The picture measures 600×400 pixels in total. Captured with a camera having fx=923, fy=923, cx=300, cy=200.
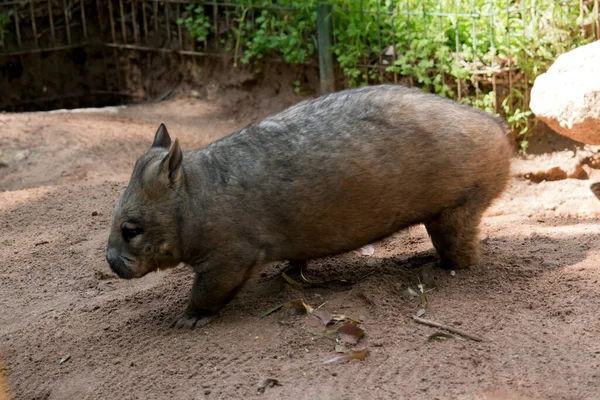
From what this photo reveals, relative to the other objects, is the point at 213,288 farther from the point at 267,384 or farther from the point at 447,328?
the point at 447,328

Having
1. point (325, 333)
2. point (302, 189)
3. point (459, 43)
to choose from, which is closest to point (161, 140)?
point (302, 189)

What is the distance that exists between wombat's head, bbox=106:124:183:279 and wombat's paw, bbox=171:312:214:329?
32 centimetres

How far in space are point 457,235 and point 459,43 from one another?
3106 mm

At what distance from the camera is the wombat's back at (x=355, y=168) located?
15.1 feet

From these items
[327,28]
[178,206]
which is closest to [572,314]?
[178,206]

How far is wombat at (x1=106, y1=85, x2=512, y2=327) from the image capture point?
455cm

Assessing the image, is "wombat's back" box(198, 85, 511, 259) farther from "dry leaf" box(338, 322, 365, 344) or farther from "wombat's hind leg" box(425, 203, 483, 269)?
"dry leaf" box(338, 322, 365, 344)

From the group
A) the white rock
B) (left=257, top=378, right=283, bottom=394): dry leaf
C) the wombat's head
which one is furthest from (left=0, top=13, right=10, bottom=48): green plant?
(left=257, top=378, right=283, bottom=394): dry leaf

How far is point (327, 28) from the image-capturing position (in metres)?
8.34

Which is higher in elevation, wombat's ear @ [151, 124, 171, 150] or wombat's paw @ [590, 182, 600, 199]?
wombat's ear @ [151, 124, 171, 150]

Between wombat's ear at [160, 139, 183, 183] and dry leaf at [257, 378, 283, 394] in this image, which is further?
wombat's ear at [160, 139, 183, 183]

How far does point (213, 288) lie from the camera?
4547 mm

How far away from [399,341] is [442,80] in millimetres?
3834

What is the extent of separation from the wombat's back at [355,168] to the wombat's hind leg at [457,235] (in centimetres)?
5
